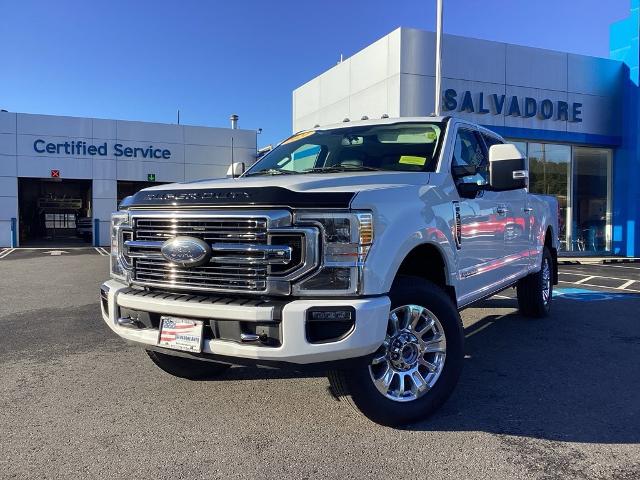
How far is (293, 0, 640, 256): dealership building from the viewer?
15867mm

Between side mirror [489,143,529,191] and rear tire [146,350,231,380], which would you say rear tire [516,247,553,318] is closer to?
side mirror [489,143,529,191]

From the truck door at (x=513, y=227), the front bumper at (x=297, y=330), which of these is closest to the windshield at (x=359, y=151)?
the truck door at (x=513, y=227)

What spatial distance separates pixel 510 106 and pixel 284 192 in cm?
1576

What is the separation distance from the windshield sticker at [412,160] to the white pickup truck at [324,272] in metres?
0.01

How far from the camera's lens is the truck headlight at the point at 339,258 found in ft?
9.94

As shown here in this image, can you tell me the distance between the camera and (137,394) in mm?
4152

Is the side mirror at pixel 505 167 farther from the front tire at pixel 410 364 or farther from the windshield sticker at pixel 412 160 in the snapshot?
the front tire at pixel 410 364

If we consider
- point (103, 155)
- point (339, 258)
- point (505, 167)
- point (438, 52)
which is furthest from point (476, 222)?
point (103, 155)

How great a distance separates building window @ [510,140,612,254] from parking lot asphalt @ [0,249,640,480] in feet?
46.5

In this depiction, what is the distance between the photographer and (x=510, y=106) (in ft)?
56.0

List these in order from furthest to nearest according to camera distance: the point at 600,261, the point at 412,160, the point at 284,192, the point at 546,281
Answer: the point at 600,261, the point at 546,281, the point at 412,160, the point at 284,192

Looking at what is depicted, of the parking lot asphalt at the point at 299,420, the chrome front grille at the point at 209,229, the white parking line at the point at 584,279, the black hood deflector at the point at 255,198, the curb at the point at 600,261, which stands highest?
the black hood deflector at the point at 255,198

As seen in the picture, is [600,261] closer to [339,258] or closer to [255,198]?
[339,258]

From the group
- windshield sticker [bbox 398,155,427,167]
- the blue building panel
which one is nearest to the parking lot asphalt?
windshield sticker [bbox 398,155,427,167]
